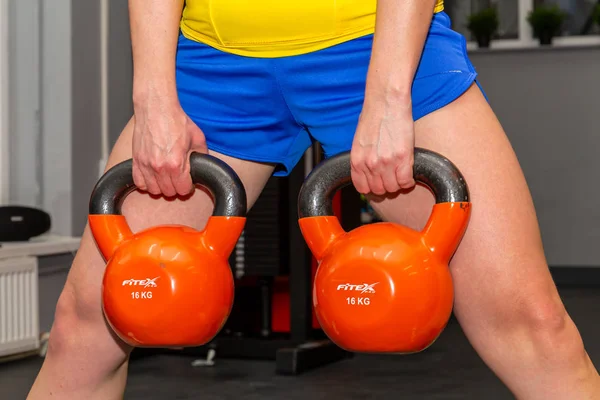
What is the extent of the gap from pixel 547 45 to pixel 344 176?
5.81m

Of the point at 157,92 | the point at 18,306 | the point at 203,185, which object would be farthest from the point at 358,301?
the point at 18,306

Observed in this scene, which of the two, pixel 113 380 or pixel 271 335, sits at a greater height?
pixel 113 380

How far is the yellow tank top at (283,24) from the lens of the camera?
1028mm

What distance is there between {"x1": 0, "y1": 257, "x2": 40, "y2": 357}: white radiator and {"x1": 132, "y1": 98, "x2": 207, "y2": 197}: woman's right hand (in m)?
2.56

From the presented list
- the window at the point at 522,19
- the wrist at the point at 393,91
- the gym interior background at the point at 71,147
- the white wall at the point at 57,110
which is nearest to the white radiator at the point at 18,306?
the gym interior background at the point at 71,147

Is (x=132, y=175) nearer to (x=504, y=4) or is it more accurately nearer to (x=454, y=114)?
(x=454, y=114)

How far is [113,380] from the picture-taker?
115 centimetres

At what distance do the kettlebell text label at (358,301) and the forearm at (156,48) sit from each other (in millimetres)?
369

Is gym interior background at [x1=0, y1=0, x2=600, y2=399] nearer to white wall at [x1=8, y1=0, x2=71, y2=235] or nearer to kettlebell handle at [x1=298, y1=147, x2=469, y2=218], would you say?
white wall at [x1=8, y1=0, x2=71, y2=235]

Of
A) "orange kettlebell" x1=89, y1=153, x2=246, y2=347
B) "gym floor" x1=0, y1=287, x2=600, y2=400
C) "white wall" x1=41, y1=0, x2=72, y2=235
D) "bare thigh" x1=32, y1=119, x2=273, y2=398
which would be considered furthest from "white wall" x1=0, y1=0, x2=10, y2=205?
"orange kettlebell" x1=89, y1=153, x2=246, y2=347

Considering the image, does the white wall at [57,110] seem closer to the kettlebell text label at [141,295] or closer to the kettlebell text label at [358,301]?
the kettlebell text label at [141,295]

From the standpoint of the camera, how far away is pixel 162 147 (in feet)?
3.43

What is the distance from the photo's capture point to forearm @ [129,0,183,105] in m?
1.08

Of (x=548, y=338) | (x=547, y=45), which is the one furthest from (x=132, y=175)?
(x=547, y=45)
